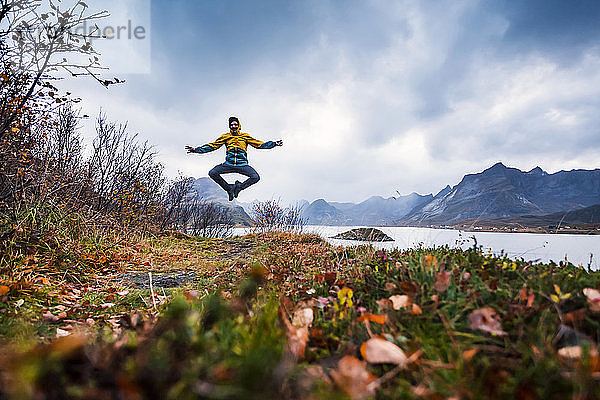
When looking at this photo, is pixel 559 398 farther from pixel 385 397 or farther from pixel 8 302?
pixel 8 302

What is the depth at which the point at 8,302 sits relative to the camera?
8.79 ft

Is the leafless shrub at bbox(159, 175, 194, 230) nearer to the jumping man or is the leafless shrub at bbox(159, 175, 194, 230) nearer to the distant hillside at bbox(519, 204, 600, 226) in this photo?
the jumping man

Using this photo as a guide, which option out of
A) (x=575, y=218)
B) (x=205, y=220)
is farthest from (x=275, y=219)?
(x=575, y=218)

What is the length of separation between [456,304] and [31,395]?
176 centimetres

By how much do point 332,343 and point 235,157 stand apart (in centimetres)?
773

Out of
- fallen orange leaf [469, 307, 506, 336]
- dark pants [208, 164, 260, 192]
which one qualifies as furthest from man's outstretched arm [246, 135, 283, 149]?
fallen orange leaf [469, 307, 506, 336]

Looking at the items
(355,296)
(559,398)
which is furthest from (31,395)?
(355,296)

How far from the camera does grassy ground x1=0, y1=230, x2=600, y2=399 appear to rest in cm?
74

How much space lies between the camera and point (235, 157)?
28.7 feet

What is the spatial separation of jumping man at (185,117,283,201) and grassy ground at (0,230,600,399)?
5805mm

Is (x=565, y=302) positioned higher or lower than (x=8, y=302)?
higher

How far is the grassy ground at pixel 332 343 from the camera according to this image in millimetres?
736

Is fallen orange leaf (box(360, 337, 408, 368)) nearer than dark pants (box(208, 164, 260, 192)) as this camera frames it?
Yes

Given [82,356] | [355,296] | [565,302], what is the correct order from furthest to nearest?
[355,296] < [565,302] < [82,356]
